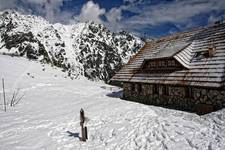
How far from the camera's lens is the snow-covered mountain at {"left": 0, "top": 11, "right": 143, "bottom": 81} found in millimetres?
79875

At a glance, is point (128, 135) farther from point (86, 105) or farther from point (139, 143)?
point (86, 105)

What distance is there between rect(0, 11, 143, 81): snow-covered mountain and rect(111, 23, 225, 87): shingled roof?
168ft

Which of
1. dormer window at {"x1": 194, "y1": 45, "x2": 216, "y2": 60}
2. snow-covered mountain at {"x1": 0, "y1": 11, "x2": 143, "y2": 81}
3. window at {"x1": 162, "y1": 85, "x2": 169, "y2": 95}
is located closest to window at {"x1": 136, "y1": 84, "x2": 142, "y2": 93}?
window at {"x1": 162, "y1": 85, "x2": 169, "y2": 95}

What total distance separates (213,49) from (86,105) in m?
12.2

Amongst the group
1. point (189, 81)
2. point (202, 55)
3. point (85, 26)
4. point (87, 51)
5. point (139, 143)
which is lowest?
point (139, 143)

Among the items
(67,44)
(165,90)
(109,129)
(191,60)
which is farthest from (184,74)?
(67,44)

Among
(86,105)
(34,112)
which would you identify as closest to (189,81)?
(86,105)

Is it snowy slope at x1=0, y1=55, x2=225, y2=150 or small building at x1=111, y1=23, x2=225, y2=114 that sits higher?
small building at x1=111, y1=23, x2=225, y2=114

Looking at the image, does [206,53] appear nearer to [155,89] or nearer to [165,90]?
[165,90]

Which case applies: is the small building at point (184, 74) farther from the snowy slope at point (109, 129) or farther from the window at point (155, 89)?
the snowy slope at point (109, 129)

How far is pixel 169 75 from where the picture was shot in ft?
70.9

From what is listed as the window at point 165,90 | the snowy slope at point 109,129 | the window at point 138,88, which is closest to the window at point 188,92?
the snowy slope at point 109,129

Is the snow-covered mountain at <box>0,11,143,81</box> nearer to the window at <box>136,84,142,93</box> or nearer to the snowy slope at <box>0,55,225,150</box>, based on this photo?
the window at <box>136,84,142,93</box>

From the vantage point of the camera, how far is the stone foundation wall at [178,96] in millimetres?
17500
